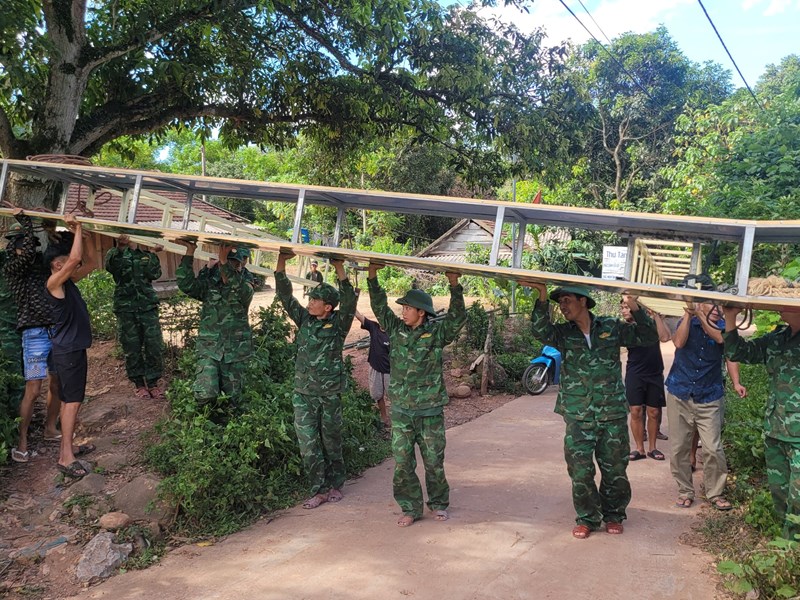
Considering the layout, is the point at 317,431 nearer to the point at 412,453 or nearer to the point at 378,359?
the point at 412,453

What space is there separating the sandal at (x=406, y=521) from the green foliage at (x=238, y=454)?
107 centimetres

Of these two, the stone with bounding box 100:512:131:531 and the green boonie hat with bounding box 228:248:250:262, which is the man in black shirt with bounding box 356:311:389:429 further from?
the stone with bounding box 100:512:131:531

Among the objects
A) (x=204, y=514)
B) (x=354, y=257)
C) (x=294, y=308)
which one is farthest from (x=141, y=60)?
(x=204, y=514)

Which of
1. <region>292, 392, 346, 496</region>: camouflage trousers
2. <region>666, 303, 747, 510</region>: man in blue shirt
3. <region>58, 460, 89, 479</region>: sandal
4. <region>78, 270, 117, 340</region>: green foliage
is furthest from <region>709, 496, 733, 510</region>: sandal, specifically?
<region>78, 270, 117, 340</region>: green foliage

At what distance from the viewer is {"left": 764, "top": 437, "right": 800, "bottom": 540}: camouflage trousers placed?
12.2 feet

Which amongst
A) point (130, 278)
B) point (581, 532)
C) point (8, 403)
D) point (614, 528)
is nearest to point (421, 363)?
point (581, 532)

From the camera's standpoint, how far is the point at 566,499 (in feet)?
17.7

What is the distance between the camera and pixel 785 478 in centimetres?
392

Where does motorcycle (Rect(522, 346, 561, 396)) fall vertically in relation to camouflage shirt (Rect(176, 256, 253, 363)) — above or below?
below

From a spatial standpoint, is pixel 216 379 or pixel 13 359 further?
pixel 13 359

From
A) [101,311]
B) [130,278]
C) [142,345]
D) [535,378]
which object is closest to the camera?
[130,278]

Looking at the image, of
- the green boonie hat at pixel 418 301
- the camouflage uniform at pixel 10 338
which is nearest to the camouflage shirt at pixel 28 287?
the camouflage uniform at pixel 10 338

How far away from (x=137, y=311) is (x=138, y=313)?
25 mm

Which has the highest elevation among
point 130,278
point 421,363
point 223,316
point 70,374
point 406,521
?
point 130,278
